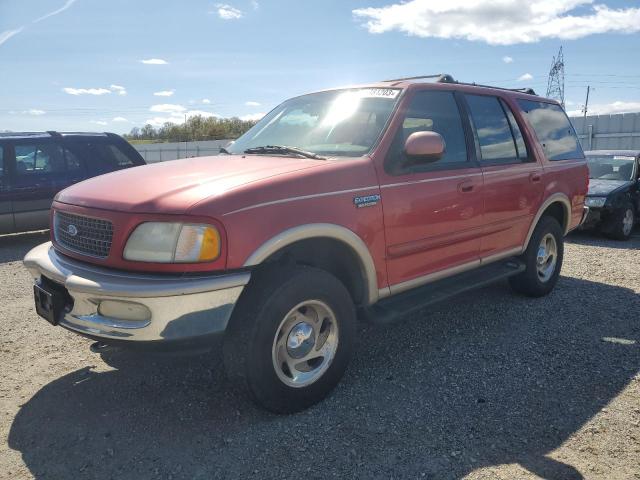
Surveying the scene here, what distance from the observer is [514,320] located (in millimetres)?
4605

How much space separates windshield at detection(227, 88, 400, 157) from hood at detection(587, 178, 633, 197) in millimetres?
6734

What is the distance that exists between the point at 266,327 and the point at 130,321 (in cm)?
68

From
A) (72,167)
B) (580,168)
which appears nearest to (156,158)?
(72,167)

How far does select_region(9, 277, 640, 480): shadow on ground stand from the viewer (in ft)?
8.39

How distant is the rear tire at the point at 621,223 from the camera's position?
28.3 feet

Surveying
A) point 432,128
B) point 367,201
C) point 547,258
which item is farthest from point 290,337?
point 547,258

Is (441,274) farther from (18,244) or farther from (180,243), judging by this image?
(18,244)

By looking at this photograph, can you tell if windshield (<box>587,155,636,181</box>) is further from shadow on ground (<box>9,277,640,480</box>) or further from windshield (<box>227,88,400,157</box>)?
windshield (<box>227,88,400,157</box>)

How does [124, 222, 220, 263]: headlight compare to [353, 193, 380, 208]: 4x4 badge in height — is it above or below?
below

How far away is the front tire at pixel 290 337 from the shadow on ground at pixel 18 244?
5956mm

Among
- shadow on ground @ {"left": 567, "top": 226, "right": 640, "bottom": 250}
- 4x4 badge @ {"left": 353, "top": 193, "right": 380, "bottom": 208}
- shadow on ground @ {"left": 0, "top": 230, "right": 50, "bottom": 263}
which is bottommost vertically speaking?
shadow on ground @ {"left": 567, "top": 226, "right": 640, "bottom": 250}

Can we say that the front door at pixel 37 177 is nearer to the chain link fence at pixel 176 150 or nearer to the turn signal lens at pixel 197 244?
the turn signal lens at pixel 197 244

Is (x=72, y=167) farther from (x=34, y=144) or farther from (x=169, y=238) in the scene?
(x=169, y=238)

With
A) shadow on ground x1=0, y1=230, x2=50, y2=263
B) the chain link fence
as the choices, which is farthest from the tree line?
shadow on ground x1=0, y1=230, x2=50, y2=263
